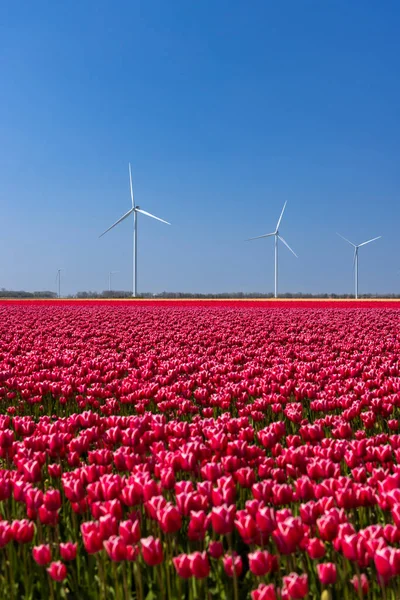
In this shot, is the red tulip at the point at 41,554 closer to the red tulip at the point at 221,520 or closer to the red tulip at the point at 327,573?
the red tulip at the point at 221,520

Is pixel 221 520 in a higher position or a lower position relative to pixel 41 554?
higher

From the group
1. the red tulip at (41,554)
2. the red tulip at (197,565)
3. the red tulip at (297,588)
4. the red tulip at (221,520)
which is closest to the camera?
the red tulip at (297,588)

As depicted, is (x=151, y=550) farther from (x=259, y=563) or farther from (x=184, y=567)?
(x=259, y=563)

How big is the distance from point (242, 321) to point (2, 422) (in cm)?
1890

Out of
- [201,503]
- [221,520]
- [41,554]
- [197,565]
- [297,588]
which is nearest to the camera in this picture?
[297,588]

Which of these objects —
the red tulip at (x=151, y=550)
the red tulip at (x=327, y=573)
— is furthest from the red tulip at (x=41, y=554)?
the red tulip at (x=327, y=573)

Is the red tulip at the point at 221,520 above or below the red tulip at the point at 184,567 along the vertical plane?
above

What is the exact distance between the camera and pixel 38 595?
4.29m

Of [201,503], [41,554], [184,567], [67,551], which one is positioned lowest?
[67,551]

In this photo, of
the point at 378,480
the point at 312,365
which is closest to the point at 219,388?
the point at 312,365

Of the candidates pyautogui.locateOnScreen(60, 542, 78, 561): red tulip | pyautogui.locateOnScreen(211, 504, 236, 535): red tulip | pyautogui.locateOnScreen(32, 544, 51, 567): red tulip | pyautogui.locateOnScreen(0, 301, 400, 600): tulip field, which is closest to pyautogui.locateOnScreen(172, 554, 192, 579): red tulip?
pyautogui.locateOnScreen(0, 301, 400, 600): tulip field

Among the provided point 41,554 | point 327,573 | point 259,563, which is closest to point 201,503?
point 259,563

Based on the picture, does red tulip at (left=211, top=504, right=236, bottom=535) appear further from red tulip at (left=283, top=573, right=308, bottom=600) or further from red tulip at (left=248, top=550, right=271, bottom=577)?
red tulip at (left=283, top=573, right=308, bottom=600)

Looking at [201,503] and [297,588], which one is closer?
[297,588]
